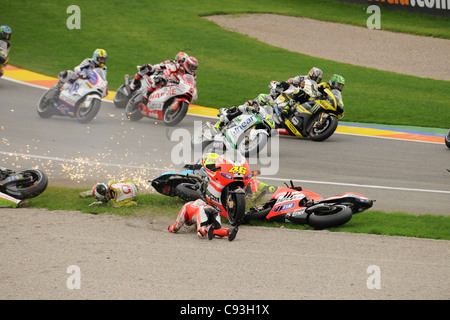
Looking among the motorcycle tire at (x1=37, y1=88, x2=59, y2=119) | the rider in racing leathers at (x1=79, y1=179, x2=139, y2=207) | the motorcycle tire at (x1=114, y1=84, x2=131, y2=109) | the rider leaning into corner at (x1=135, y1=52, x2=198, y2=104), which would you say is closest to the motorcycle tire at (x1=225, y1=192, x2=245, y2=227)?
the rider in racing leathers at (x1=79, y1=179, x2=139, y2=207)

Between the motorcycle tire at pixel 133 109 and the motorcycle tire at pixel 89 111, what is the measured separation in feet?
3.33

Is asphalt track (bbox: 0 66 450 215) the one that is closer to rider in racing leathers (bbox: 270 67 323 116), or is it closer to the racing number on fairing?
rider in racing leathers (bbox: 270 67 323 116)

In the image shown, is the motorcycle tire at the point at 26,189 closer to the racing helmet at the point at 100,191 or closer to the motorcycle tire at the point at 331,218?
the racing helmet at the point at 100,191

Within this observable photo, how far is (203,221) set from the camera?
9.16 metres

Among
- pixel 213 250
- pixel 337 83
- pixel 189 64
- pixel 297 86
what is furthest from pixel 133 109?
pixel 213 250

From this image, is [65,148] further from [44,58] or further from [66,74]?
[44,58]

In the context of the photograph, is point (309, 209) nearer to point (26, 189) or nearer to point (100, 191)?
point (100, 191)

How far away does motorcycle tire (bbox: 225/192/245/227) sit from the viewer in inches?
377

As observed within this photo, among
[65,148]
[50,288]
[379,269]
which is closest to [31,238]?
[50,288]

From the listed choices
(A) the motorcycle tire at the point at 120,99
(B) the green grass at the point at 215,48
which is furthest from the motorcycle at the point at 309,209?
(B) the green grass at the point at 215,48

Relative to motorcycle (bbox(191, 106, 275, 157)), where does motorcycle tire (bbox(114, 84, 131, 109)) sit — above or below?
below

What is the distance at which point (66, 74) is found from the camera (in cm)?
1709

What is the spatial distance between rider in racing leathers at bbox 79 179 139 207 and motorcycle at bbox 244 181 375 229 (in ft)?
5.75
